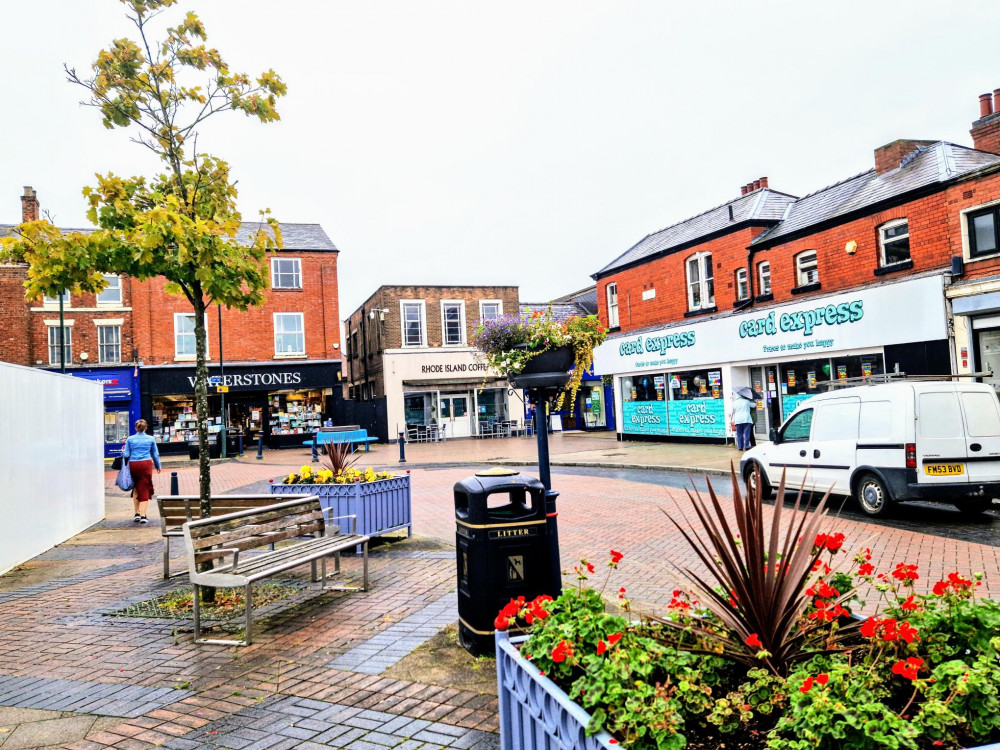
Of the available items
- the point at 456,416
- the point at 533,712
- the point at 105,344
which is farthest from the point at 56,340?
the point at 533,712

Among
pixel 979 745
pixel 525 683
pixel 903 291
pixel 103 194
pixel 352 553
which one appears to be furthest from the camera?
pixel 903 291

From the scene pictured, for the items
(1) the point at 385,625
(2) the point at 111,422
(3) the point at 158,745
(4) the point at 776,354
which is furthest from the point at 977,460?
(2) the point at 111,422

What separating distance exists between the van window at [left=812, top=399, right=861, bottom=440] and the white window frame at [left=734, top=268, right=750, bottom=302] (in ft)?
40.6

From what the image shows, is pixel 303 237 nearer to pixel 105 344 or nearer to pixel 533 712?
pixel 105 344

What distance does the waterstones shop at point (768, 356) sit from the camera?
55.5 ft

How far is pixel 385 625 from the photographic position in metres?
5.42

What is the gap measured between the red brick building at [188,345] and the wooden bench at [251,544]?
24457mm

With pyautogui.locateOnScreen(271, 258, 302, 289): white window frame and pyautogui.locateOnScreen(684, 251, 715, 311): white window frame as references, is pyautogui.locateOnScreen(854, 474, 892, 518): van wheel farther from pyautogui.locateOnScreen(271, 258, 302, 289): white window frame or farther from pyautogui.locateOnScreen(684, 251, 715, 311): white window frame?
pyautogui.locateOnScreen(271, 258, 302, 289): white window frame

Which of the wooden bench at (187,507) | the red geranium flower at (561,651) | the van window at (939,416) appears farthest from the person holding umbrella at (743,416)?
the red geranium flower at (561,651)

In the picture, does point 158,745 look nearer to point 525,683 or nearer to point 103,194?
point 525,683

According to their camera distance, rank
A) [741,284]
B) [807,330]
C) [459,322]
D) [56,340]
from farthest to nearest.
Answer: [459,322] → [56,340] → [741,284] → [807,330]

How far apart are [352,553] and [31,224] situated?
4807mm

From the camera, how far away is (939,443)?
30.0 feet

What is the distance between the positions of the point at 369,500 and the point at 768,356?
16.0 meters
